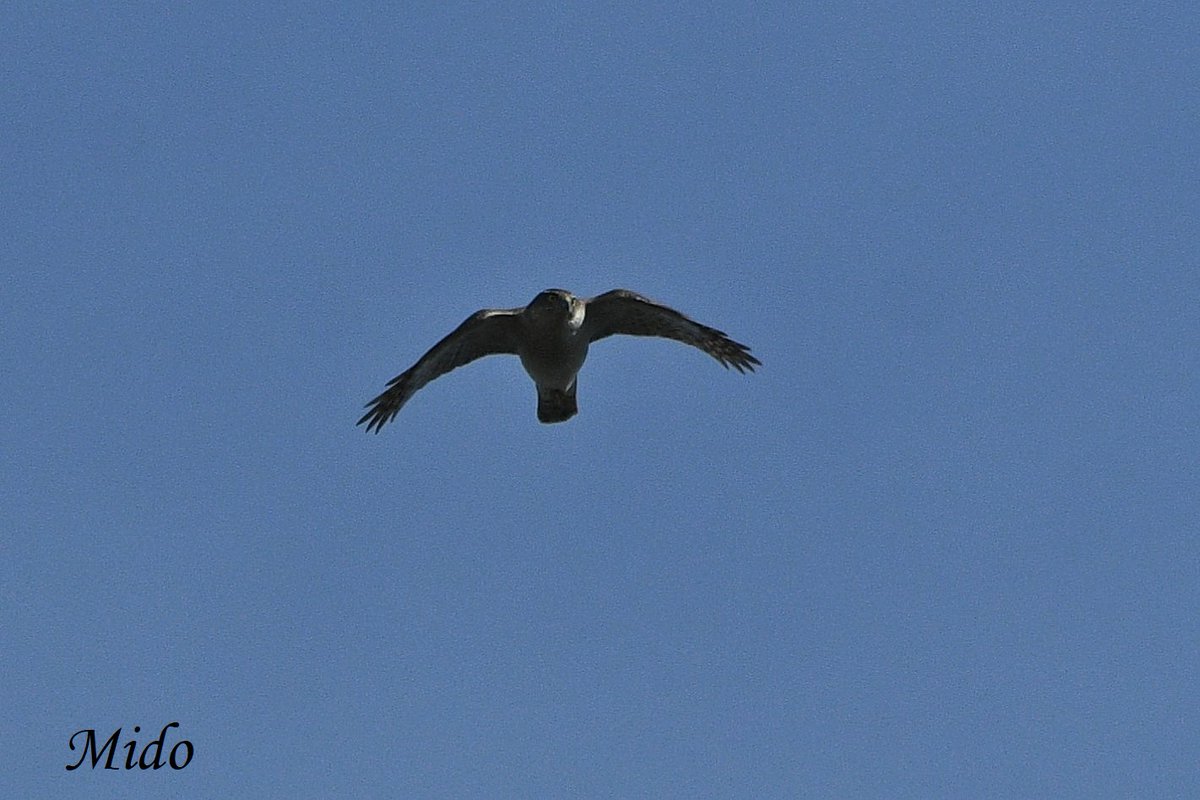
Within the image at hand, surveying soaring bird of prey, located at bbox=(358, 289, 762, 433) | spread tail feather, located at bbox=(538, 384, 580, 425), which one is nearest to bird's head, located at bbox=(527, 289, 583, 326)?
soaring bird of prey, located at bbox=(358, 289, 762, 433)

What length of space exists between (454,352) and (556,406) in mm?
1273

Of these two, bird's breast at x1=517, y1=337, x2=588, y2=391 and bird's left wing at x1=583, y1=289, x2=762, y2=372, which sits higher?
bird's left wing at x1=583, y1=289, x2=762, y2=372

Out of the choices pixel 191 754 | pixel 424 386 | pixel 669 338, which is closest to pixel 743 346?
pixel 669 338

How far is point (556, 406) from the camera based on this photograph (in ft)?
55.8

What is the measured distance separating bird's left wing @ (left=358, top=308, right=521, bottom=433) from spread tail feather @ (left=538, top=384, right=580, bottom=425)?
0.64m

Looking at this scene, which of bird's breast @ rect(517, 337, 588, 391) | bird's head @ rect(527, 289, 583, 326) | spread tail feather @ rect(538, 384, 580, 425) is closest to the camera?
bird's head @ rect(527, 289, 583, 326)

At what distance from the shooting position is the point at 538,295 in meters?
15.9

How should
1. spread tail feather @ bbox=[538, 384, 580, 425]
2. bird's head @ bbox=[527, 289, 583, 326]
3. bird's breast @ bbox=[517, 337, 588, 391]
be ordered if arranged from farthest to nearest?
spread tail feather @ bbox=[538, 384, 580, 425] < bird's breast @ bbox=[517, 337, 588, 391] < bird's head @ bbox=[527, 289, 583, 326]

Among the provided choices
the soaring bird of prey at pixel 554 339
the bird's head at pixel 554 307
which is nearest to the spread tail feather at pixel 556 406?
the soaring bird of prey at pixel 554 339

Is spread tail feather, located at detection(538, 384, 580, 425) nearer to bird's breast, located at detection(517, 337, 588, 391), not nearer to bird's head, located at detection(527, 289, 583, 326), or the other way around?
bird's breast, located at detection(517, 337, 588, 391)

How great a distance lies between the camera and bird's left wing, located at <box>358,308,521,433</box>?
1652 cm

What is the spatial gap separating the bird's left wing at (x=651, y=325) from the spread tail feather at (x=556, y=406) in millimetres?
673

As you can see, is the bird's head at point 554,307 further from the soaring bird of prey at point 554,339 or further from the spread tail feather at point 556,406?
the spread tail feather at point 556,406

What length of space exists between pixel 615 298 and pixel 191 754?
244 inches
